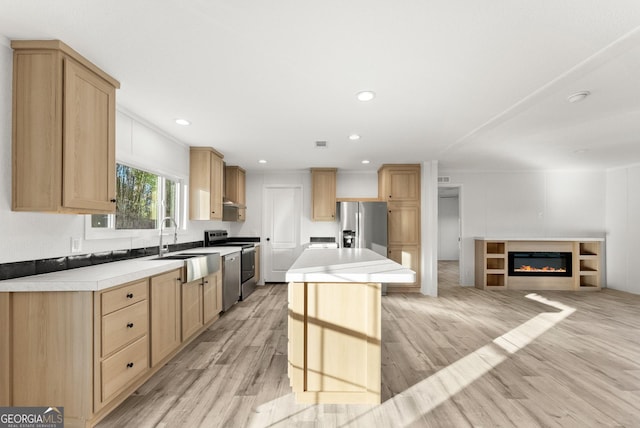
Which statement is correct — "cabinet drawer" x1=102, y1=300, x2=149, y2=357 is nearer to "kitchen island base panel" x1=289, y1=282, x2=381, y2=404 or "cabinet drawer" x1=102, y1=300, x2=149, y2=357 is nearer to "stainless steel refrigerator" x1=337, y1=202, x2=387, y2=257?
"kitchen island base panel" x1=289, y1=282, x2=381, y2=404

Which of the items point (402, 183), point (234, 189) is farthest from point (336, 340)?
point (234, 189)

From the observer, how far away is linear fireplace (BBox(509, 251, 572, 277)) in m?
5.94

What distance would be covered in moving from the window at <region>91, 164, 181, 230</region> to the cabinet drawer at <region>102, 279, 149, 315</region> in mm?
816

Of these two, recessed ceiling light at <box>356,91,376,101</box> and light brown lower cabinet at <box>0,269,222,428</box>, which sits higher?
recessed ceiling light at <box>356,91,376,101</box>

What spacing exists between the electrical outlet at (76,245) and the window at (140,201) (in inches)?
9.5

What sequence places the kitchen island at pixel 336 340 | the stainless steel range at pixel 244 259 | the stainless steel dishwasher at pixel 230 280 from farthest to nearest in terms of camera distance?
the stainless steel range at pixel 244 259, the stainless steel dishwasher at pixel 230 280, the kitchen island at pixel 336 340

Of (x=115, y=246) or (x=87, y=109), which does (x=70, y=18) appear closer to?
(x=87, y=109)

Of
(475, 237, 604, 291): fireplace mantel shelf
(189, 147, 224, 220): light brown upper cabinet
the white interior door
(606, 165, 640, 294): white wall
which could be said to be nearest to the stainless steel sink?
(189, 147, 224, 220): light brown upper cabinet

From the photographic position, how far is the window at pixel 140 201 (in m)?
3.02

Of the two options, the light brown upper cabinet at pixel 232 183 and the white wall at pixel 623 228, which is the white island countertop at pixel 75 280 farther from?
the white wall at pixel 623 228

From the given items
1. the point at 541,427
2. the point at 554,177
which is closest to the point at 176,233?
the point at 541,427

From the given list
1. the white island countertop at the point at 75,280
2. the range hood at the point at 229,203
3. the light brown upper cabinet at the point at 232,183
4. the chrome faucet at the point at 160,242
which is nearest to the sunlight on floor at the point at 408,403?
the white island countertop at the point at 75,280

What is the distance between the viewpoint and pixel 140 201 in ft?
11.3

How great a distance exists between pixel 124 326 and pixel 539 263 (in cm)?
680
